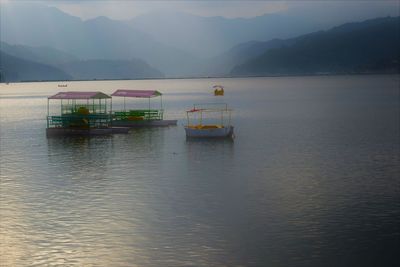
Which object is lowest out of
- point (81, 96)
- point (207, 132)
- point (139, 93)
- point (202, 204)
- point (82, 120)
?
point (202, 204)

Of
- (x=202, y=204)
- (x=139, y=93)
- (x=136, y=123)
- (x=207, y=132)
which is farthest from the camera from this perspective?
(x=139, y=93)

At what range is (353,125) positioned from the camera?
241 ft

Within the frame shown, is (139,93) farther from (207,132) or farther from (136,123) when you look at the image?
(207,132)

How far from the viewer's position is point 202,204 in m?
30.0

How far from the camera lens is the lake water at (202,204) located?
885 inches

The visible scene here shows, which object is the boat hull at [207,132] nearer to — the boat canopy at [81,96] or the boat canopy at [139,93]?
the boat canopy at [81,96]

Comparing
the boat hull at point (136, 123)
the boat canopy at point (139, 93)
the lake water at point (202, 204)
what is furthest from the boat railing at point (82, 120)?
the boat canopy at point (139, 93)

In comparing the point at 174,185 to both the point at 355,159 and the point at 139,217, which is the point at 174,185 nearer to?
the point at 139,217

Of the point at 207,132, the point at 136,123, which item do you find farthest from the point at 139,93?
the point at 207,132

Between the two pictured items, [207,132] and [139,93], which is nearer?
[207,132]

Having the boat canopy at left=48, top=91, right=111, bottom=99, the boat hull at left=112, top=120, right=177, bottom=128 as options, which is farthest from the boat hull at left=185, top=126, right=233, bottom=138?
the boat hull at left=112, top=120, right=177, bottom=128

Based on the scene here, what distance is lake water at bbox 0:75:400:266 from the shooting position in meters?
22.5

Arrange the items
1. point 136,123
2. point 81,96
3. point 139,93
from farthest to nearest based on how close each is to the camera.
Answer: point 139,93, point 136,123, point 81,96

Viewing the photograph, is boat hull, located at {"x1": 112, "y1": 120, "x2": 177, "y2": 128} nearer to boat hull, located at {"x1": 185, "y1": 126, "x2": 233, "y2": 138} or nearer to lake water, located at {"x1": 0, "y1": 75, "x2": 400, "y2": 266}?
boat hull, located at {"x1": 185, "y1": 126, "x2": 233, "y2": 138}
